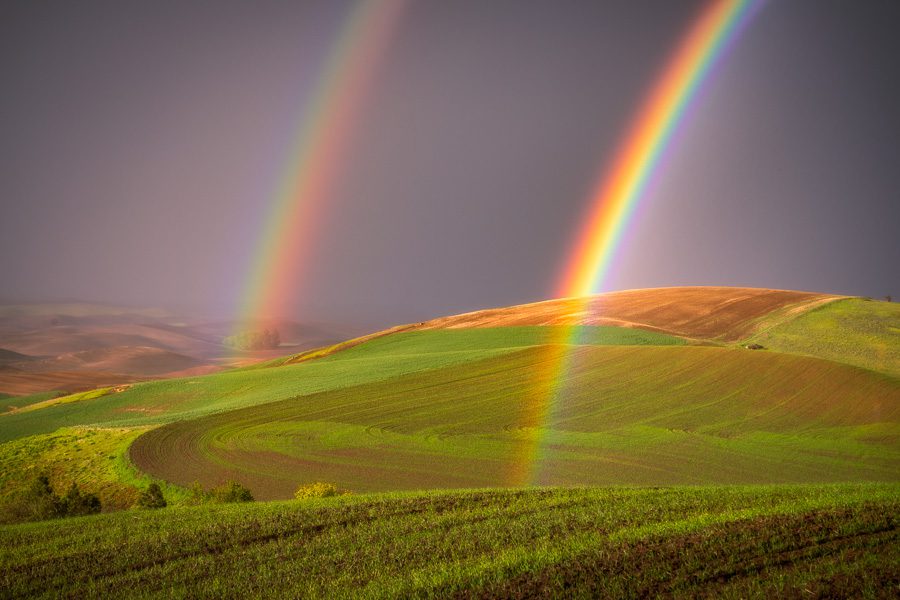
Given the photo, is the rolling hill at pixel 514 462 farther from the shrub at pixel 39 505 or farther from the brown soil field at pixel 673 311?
the shrub at pixel 39 505

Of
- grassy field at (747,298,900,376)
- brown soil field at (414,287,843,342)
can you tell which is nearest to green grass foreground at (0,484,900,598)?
grassy field at (747,298,900,376)

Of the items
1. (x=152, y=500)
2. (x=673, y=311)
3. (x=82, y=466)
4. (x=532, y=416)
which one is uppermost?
(x=673, y=311)

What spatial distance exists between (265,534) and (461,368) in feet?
98.1

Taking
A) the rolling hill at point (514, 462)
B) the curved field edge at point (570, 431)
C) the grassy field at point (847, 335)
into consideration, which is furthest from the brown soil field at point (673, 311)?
the curved field edge at point (570, 431)

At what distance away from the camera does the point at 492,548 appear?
29.9 feet

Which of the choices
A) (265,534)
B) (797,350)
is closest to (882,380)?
(797,350)

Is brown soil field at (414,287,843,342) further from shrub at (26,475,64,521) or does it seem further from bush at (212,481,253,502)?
shrub at (26,475,64,521)

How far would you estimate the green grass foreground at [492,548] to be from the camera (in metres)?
7.43

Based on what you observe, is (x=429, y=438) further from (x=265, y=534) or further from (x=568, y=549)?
(x=568, y=549)

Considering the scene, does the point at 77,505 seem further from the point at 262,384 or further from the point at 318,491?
the point at 262,384

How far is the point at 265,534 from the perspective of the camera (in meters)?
10.7

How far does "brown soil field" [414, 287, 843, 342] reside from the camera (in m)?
53.4

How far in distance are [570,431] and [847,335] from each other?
107 feet

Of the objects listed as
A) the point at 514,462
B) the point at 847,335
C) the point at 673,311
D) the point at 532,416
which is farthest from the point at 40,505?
the point at 673,311
